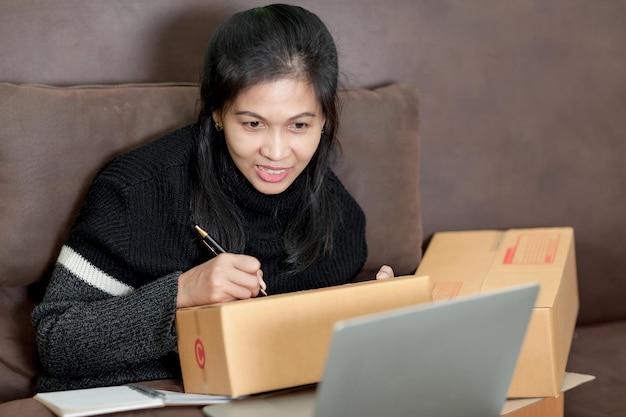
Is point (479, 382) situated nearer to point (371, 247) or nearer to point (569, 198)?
point (371, 247)

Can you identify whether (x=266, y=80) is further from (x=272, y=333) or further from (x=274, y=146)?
(x=272, y=333)

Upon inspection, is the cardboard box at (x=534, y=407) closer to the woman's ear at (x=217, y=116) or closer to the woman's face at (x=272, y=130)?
the woman's face at (x=272, y=130)

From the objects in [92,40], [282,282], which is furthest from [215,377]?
[92,40]

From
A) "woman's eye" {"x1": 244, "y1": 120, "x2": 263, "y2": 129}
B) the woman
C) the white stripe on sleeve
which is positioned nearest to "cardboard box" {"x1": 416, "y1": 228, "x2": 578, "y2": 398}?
the woman

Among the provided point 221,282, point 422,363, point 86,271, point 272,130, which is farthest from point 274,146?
point 422,363

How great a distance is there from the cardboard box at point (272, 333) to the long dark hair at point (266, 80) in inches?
12.8

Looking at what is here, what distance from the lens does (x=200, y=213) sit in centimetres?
164

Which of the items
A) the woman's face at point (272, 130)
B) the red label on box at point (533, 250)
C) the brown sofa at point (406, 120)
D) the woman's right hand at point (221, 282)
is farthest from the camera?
the red label on box at point (533, 250)

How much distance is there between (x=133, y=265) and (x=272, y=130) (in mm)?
329

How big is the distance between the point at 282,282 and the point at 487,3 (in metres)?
0.85

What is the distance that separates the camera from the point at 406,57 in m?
2.08

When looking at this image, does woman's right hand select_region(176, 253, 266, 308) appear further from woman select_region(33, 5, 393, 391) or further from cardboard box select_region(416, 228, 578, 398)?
cardboard box select_region(416, 228, 578, 398)

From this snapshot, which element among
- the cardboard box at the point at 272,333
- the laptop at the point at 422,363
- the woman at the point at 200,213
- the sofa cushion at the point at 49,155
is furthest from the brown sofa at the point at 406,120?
the laptop at the point at 422,363

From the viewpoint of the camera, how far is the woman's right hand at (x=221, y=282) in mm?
1445
